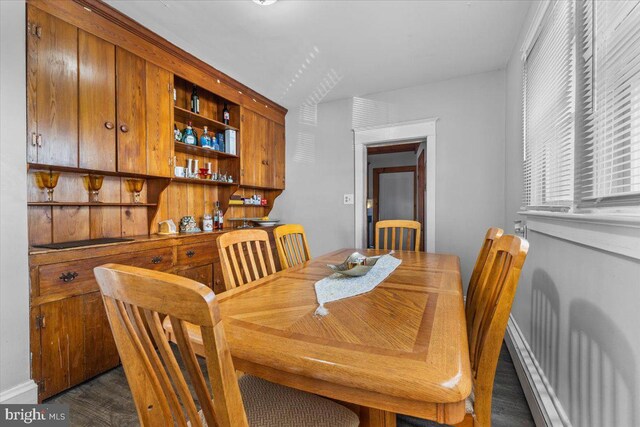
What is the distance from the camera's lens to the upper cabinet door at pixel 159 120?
2.29 m

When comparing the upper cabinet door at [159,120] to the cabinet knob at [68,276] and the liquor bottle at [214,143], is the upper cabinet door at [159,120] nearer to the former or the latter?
the liquor bottle at [214,143]

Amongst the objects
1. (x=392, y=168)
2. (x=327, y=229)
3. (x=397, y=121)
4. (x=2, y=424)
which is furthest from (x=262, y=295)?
(x=392, y=168)

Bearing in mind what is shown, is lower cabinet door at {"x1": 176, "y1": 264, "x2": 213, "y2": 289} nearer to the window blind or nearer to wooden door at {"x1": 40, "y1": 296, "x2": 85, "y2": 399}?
wooden door at {"x1": 40, "y1": 296, "x2": 85, "y2": 399}

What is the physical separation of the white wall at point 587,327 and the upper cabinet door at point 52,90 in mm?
2774

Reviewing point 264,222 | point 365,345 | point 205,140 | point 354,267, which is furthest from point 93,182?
point 365,345

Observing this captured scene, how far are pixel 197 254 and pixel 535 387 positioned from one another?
8.36ft

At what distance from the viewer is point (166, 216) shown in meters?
2.73

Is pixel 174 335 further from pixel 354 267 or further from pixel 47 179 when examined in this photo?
pixel 47 179

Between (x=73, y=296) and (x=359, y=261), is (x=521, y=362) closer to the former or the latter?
(x=359, y=261)

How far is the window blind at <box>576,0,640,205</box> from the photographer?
89 cm

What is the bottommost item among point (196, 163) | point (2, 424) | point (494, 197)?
point (2, 424)

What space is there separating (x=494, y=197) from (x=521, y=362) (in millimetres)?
1692

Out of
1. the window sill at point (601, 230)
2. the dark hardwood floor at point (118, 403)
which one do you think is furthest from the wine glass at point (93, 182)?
the window sill at point (601, 230)

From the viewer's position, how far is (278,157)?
12.8 feet
